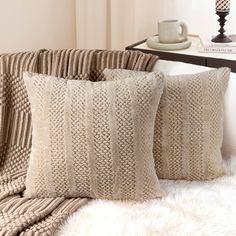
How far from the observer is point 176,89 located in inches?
57.7

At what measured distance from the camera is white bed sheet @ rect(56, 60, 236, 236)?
1213 millimetres

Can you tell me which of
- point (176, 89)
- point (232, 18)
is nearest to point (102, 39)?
point (232, 18)

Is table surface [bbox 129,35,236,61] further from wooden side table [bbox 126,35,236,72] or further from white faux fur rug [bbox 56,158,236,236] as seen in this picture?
white faux fur rug [bbox 56,158,236,236]

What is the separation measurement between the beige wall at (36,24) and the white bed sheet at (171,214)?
950 mm

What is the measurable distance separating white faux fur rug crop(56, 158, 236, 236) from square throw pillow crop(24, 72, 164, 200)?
2.0 inches

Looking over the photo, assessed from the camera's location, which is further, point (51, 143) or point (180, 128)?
point (180, 128)

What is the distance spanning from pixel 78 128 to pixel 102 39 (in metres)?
1.01

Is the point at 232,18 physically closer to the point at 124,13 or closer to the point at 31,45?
the point at 124,13

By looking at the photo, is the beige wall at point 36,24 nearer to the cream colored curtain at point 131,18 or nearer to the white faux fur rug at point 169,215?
the cream colored curtain at point 131,18

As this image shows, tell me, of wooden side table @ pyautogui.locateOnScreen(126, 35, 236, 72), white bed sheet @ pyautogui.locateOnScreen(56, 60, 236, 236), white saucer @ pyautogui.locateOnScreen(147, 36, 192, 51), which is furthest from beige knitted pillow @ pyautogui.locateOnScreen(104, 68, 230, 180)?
white saucer @ pyautogui.locateOnScreen(147, 36, 192, 51)

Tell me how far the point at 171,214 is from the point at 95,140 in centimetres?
31

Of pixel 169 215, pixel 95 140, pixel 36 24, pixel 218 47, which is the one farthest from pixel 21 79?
pixel 218 47

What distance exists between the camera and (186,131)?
57.4 inches

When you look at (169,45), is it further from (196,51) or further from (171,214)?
(171,214)
